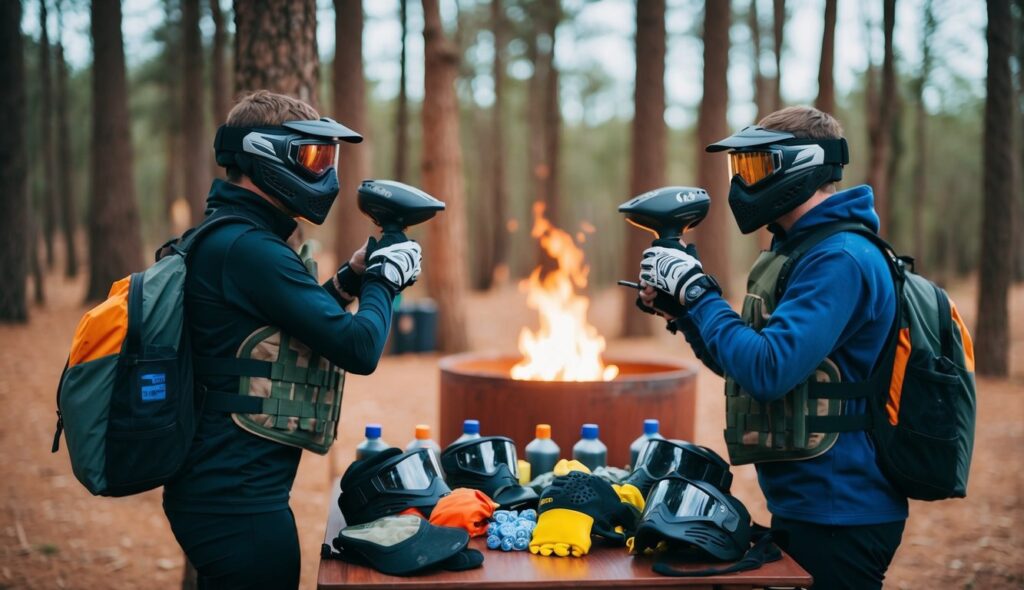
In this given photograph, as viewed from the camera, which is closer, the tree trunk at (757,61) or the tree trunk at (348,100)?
the tree trunk at (348,100)

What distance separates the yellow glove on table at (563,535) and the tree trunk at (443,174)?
10773 millimetres

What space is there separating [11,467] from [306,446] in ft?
21.7

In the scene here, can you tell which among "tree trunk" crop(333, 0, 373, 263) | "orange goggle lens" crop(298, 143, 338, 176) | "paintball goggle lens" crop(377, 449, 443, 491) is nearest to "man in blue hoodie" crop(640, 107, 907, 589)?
"paintball goggle lens" crop(377, 449, 443, 491)

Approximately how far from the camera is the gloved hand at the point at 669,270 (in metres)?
3.14

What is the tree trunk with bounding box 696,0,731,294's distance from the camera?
50.5 feet

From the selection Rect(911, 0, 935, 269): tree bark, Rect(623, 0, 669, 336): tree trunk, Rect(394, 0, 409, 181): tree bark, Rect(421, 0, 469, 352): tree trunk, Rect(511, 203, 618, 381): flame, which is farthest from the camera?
Rect(911, 0, 935, 269): tree bark

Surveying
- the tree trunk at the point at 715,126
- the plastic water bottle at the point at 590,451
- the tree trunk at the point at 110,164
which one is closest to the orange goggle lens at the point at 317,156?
the plastic water bottle at the point at 590,451

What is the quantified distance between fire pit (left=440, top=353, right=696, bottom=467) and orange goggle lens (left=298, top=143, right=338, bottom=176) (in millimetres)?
2825

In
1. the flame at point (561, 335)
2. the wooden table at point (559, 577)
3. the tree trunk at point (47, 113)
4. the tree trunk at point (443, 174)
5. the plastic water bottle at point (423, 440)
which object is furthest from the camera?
the tree trunk at point (47, 113)

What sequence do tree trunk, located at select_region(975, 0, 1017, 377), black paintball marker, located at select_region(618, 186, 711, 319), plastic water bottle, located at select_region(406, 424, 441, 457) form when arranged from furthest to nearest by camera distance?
tree trunk, located at select_region(975, 0, 1017, 377) → plastic water bottle, located at select_region(406, 424, 441, 457) → black paintball marker, located at select_region(618, 186, 711, 319)

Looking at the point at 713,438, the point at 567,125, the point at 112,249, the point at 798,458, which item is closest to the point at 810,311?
the point at 798,458

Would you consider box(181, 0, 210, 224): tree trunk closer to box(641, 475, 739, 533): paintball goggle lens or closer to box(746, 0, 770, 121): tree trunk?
box(746, 0, 770, 121): tree trunk

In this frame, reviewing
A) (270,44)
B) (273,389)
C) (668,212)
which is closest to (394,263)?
(273,389)

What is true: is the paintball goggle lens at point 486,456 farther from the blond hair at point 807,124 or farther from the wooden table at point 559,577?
the blond hair at point 807,124
